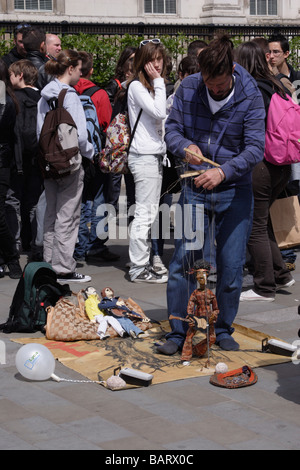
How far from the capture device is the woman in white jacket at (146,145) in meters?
7.60

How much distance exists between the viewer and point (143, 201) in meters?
7.87

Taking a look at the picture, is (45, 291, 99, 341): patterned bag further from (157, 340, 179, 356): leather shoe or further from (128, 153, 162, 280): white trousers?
(128, 153, 162, 280): white trousers

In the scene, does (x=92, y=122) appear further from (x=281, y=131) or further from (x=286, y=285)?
(x=286, y=285)

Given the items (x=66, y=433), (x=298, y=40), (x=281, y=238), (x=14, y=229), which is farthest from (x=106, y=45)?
(x=66, y=433)

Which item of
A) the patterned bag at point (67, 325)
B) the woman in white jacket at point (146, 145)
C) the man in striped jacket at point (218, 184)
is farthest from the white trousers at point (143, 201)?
the man in striped jacket at point (218, 184)

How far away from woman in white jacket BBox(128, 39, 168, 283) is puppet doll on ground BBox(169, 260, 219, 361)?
228 cm

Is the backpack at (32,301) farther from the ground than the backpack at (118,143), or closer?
closer

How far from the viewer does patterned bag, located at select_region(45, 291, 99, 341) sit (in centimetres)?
616

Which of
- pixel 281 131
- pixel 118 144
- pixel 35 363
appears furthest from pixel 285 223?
pixel 35 363

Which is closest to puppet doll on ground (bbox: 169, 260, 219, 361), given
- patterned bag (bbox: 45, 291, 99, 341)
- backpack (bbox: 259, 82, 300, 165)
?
patterned bag (bbox: 45, 291, 99, 341)

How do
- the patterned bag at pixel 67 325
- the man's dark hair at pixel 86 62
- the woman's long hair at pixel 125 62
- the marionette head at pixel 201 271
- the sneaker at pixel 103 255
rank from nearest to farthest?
the marionette head at pixel 201 271 < the patterned bag at pixel 67 325 < the man's dark hair at pixel 86 62 < the woman's long hair at pixel 125 62 < the sneaker at pixel 103 255

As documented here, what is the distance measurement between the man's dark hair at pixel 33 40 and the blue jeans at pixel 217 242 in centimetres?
455

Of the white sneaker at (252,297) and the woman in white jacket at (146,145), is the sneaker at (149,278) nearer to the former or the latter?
the woman in white jacket at (146,145)

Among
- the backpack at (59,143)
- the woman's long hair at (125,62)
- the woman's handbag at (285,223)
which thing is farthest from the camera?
the woman's long hair at (125,62)
